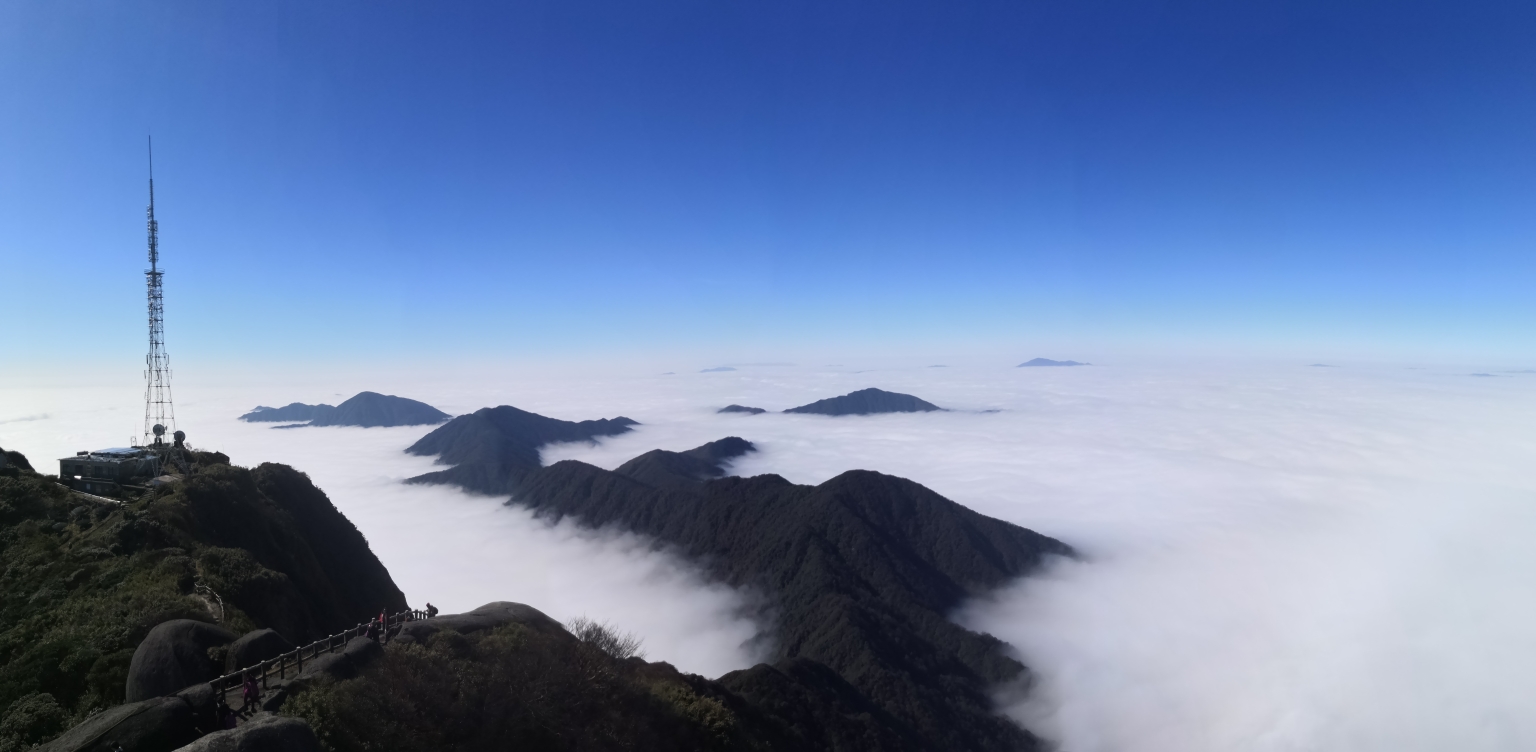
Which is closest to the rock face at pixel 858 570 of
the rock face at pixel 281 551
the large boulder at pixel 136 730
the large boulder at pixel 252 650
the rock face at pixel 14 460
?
the rock face at pixel 281 551

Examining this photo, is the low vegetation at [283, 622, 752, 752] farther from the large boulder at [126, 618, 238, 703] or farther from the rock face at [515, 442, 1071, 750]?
the rock face at [515, 442, 1071, 750]

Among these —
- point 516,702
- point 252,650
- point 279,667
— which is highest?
point 252,650

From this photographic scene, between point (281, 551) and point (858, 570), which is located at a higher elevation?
point (281, 551)

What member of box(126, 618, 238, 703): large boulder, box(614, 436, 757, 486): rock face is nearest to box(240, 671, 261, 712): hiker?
box(126, 618, 238, 703): large boulder

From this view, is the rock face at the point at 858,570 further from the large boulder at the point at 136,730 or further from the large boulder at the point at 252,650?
the large boulder at the point at 136,730

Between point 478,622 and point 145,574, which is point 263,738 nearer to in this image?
point 478,622

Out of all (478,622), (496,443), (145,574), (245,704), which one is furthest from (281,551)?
(496,443)
